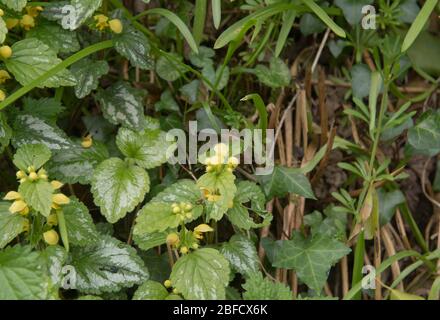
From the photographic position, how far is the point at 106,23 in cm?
141

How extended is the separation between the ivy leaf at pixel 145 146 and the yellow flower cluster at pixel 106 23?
0.23 metres

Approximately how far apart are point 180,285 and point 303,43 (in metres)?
0.85

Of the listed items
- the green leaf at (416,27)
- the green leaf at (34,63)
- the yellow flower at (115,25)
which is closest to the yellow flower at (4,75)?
the green leaf at (34,63)

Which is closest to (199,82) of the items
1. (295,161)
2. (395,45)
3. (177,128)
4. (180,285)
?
(177,128)

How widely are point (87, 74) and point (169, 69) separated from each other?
0.23 m

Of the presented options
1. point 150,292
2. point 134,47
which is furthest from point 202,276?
point 134,47

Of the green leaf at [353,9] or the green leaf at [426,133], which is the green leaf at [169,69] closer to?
the green leaf at [353,9]

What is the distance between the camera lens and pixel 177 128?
5.03 feet

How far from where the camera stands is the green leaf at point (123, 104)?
143cm

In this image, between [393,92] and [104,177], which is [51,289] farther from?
[393,92]

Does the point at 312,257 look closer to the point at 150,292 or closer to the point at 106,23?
the point at 150,292

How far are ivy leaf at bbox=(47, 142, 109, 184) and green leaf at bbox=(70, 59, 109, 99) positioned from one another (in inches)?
4.9

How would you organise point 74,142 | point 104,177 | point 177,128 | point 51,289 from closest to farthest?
point 51,289 < point 104,177 < point 74,142 < point 177,128

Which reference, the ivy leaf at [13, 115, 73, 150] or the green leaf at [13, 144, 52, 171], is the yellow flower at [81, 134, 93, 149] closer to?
the ivy leaf at [13, 115, 73, 150]
